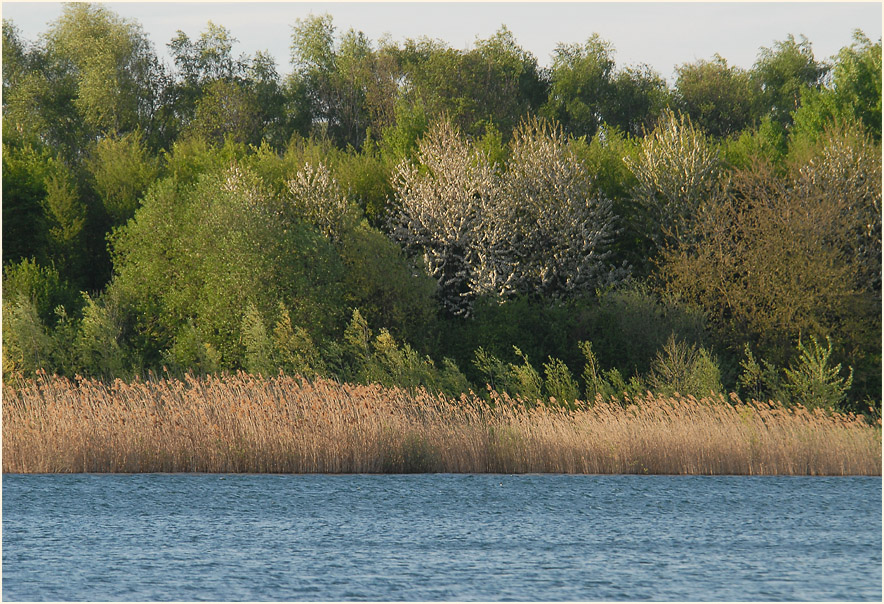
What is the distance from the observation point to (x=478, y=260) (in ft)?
95.8

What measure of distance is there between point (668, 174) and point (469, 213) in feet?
17.2

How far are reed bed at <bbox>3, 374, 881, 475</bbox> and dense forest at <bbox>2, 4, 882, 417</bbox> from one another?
5826mm

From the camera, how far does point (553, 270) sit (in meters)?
28.6

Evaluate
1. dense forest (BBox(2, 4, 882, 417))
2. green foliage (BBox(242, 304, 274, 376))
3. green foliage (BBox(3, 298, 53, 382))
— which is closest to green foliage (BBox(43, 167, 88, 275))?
dense forest (BBox(2, 4, 882, 417))

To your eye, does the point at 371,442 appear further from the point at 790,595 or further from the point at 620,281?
the point at 620,281

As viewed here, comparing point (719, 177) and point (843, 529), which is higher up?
point (719, 177)

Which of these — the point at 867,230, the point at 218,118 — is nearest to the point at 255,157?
the point at 218,118

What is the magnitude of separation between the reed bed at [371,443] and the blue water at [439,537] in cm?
44

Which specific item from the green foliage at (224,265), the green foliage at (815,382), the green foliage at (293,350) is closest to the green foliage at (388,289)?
the green foliage at (224,265)

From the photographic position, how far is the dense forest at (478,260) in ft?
83.1

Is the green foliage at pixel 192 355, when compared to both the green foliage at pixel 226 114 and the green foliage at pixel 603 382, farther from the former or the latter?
the green foliage at pixel 226 114

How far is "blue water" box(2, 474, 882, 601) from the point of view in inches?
373

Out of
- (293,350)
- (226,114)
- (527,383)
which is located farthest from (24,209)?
(527,383)

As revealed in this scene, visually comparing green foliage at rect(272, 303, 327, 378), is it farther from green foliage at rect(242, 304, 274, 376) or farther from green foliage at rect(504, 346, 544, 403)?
green foliage at rect(504, 346, 544, 403)
